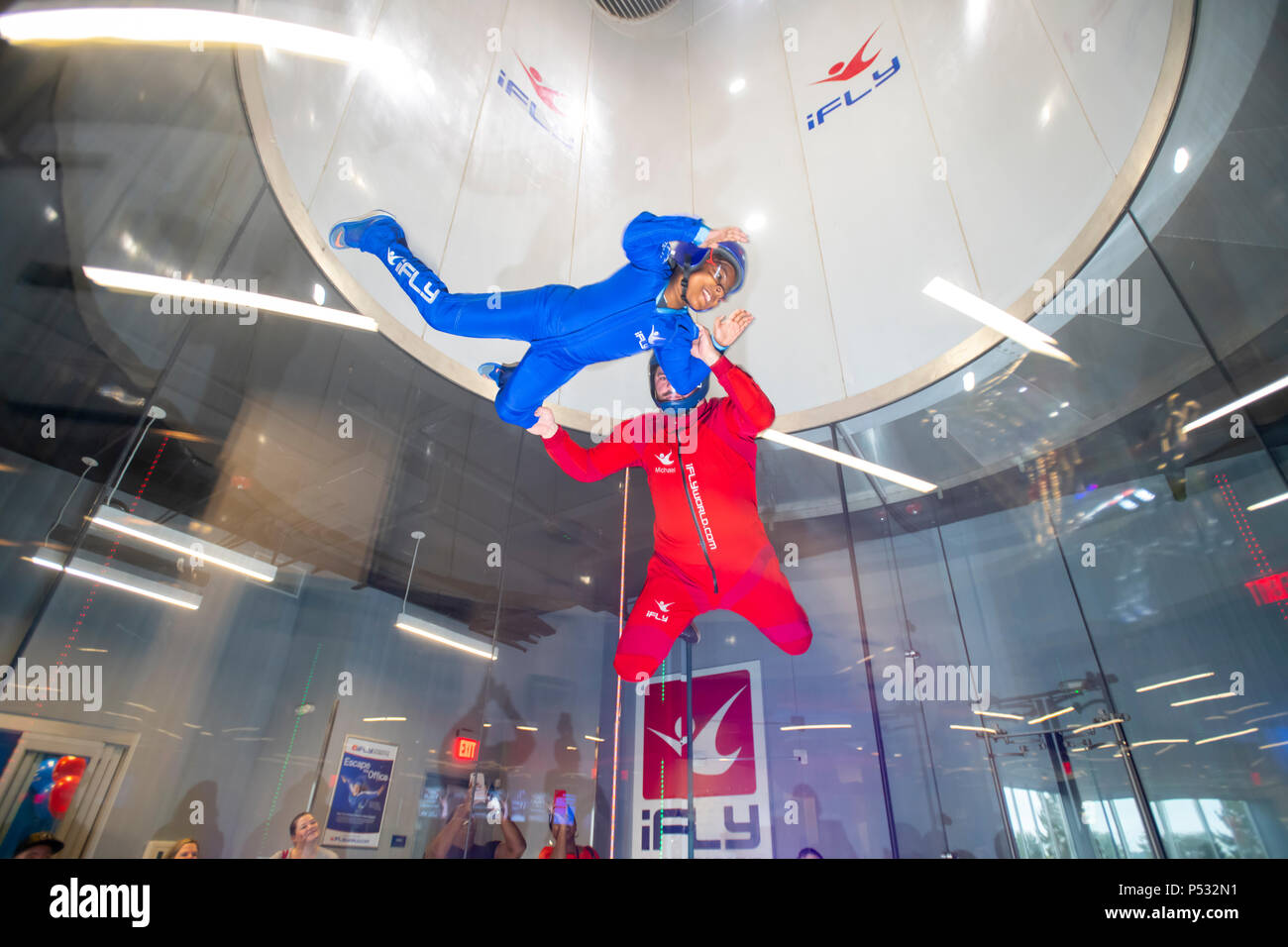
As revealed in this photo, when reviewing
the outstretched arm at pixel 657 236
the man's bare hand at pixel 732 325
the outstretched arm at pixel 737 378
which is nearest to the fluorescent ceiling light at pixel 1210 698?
the outstretched arm at pixel 737 378

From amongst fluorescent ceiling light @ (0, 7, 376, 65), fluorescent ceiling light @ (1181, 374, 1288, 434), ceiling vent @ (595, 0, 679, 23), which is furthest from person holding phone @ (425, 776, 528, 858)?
ceiling vent @ (595, 0, 679, 23)

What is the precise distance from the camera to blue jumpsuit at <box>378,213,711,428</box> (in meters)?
2.38

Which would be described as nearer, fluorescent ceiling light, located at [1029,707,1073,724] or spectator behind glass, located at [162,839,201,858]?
spectator behind glass, located at [162,839,201,858]

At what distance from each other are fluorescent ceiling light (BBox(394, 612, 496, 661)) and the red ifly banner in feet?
11.5

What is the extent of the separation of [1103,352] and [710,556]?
2219 mm

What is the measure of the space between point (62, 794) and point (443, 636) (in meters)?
1.61

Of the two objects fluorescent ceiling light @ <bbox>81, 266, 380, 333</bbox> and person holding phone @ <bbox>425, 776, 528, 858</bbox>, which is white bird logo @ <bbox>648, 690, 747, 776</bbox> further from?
fluorescent ceiling light @ <bbox>81, 266, 380, 333</bbox>

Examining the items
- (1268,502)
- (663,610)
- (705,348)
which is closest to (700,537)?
(663,610)

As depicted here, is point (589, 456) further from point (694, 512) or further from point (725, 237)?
point (725, 237)

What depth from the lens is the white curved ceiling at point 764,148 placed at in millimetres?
2871

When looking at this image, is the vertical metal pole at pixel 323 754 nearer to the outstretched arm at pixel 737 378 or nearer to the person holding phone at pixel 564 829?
the person holding phone at pixel 564 829

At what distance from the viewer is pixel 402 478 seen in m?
3.44

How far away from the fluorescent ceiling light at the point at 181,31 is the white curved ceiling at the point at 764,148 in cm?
7

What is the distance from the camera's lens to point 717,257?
2.26 meters
